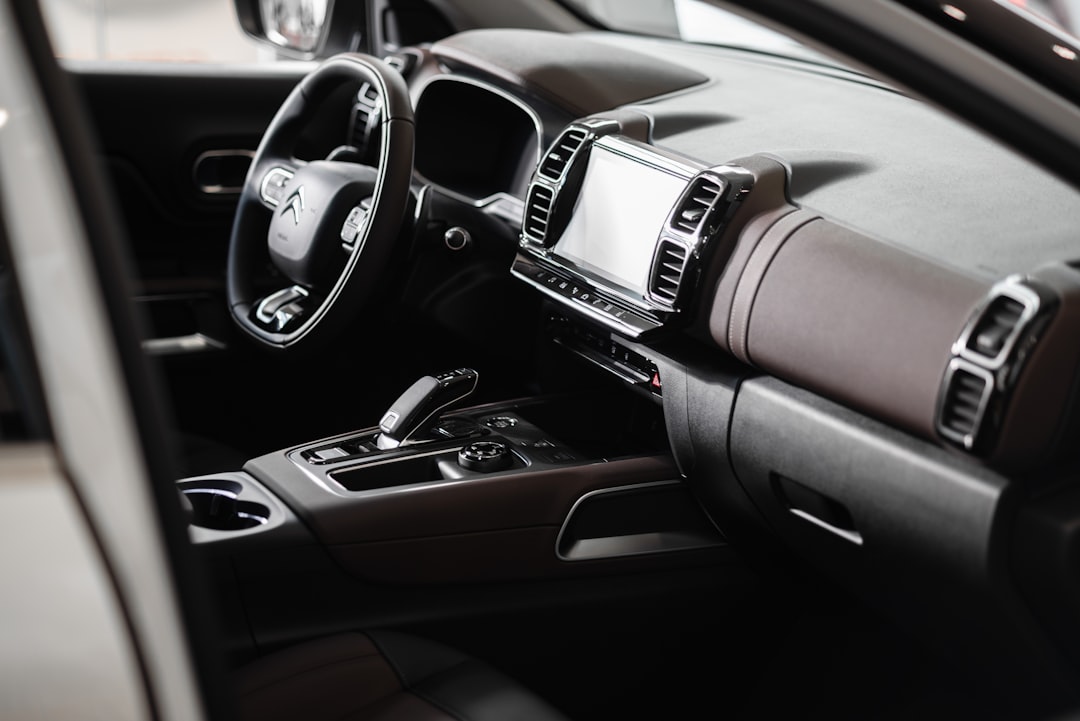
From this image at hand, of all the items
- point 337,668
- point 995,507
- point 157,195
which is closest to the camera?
point 995,507

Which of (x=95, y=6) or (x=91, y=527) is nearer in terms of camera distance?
(x=91, y=527)

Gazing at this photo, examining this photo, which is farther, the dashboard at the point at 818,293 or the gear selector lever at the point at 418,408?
the gear selector lever at the point at 418,408

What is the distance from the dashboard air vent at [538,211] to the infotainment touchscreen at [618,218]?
1.4 inches

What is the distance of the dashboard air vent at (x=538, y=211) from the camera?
181 centimetres

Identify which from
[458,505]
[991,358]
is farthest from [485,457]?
[991,358]

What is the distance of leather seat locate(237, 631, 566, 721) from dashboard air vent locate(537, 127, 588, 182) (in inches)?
29.3

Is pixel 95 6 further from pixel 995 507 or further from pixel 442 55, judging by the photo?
pixel 995 507

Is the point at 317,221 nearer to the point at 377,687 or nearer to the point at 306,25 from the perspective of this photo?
the point at 377,687

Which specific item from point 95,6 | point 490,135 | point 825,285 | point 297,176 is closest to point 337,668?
point 825,285

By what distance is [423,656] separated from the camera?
4.43 feet

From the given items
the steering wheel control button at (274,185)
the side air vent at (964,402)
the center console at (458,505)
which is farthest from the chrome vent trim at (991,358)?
the steering wheel control button at (274,185)

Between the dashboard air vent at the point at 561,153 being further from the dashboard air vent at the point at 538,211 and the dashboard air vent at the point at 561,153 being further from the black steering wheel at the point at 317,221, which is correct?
the black steering wheel at the point at 317,221

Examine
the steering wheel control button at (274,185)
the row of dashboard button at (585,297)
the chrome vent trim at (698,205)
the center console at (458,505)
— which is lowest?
the center console at (458,505)

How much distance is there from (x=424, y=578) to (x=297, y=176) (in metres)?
0.78
